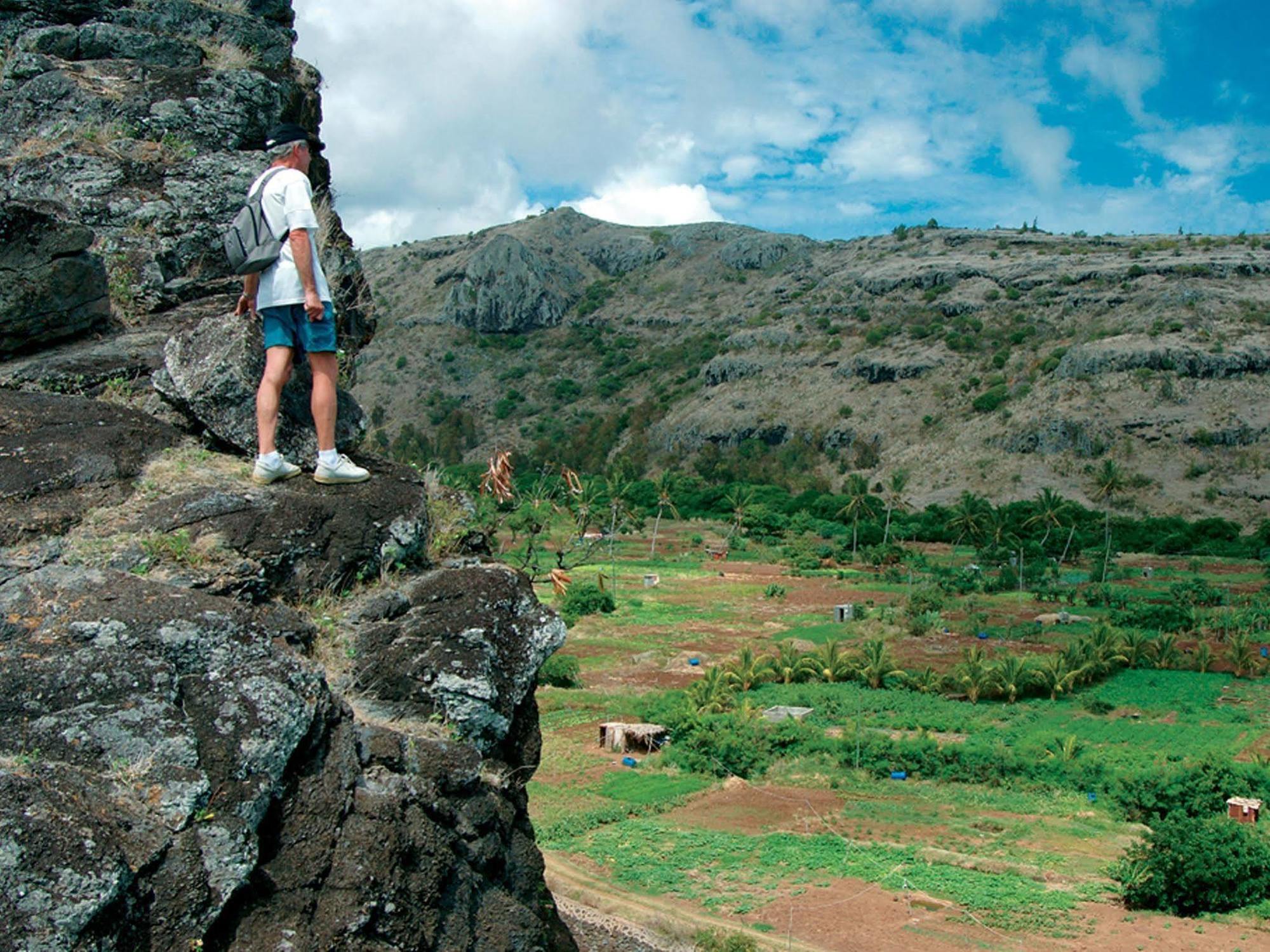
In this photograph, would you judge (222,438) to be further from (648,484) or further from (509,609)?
(648,484)

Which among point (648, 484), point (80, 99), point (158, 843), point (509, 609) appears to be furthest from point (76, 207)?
point (648, 484)

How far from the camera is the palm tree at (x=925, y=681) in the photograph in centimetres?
3152

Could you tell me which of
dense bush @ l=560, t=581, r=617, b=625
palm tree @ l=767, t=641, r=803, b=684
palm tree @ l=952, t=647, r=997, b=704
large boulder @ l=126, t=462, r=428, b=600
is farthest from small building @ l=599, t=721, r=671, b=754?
large boulder @ l=126, t=462, r=428, b=600

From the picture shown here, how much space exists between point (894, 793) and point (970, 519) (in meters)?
41.0

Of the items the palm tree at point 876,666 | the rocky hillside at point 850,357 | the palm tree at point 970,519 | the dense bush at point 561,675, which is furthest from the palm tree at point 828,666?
the rocky hillside at point 850,357

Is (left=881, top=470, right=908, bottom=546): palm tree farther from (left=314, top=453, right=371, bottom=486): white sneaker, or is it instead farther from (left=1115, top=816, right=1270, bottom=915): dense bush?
(left=314, top=453, right=371, bottom=486): white sneaker

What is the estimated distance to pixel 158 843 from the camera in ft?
11.1

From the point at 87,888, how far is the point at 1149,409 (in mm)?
78551

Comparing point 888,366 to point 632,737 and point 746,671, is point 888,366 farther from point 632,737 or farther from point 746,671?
point 632,737

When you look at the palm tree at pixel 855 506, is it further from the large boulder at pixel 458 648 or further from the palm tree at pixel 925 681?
the large boulder at pixel 458 648

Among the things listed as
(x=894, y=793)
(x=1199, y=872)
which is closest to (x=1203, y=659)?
(x=894, y=793)

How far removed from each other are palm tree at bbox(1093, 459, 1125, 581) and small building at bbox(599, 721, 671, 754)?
4039 cm

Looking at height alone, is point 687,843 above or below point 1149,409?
below

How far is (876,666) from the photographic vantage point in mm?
32312
